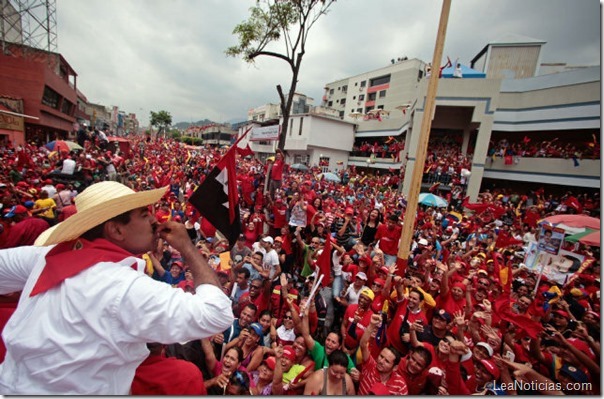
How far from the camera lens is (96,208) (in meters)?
1.21

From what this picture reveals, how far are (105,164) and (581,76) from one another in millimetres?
25610

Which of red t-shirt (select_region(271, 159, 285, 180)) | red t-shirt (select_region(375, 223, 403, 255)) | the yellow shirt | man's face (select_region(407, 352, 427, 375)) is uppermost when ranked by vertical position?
red t-shirt (select_region(271, 159, 285, 180))

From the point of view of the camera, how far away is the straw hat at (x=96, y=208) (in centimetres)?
118

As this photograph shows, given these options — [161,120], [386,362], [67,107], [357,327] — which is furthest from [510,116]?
[161,120]

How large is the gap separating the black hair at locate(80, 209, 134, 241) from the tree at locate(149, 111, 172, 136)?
8071 cm

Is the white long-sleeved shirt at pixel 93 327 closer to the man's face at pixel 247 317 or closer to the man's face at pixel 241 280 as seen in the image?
the man's face at pixel 247 317

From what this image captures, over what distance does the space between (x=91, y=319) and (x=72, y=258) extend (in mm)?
278

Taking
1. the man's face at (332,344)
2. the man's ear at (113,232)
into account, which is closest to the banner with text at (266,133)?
the man's face at (332,344)

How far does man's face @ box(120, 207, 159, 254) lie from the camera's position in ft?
4.42

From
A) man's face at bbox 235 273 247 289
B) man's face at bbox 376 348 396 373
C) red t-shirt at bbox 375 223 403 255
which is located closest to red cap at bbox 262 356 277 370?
man's face at bbox 376 348 396 373

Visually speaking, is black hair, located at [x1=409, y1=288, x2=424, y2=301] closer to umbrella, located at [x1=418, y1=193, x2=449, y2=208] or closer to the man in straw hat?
the man in straw hat

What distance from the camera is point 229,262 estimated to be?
4914 millimetres

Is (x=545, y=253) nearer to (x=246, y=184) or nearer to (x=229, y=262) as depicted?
(x=229, y=262)

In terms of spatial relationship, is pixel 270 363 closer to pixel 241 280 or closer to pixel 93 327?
pixel 241 280
